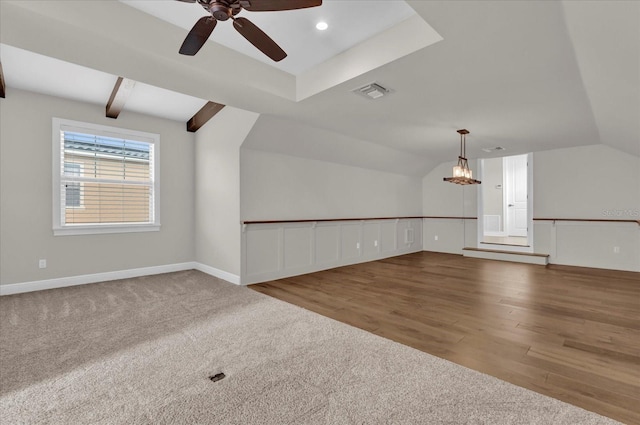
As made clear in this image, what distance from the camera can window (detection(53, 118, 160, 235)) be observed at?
441 centimetres

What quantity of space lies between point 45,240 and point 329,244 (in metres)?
4.36

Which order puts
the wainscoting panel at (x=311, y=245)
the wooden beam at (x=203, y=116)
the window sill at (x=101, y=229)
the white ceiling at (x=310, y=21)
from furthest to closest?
the wooden beam at (x=203, y=116) < the wainscoting panel at (x=311, y=245) < the window sill at (x=101, y=229) < the white ceiling at (x=310, y=21)

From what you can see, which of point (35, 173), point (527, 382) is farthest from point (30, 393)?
point (35, 173)

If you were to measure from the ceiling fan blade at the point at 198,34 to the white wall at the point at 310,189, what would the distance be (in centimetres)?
261

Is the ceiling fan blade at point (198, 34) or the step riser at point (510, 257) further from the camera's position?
the step riser at point (510, 257)

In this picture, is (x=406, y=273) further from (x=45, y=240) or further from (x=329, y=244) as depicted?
(x=45, y=240)

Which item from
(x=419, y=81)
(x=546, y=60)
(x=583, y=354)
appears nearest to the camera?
(x=583, y=354)

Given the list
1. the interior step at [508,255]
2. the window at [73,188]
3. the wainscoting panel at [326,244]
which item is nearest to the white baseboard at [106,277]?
the window at [73,188]

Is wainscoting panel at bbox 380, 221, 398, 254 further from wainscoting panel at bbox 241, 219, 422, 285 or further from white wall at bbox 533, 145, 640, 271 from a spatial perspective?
white wall at bbox 533, 145, 640, 271

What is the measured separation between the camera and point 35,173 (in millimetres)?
4180

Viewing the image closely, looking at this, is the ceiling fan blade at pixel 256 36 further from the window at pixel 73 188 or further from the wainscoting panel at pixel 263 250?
the window at pixel 73 188

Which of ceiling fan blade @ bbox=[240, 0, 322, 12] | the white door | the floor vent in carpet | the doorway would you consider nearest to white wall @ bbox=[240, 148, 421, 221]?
the floor vent in carpet

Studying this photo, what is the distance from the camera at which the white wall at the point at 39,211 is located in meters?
3.98

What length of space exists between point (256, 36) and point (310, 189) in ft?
12.0
